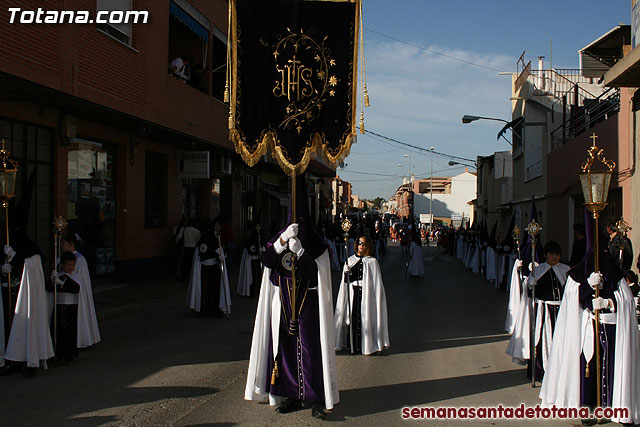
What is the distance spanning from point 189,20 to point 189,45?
80.0 inches

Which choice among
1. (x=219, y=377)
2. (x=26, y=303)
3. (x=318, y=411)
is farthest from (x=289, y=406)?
(x=26, y=303)

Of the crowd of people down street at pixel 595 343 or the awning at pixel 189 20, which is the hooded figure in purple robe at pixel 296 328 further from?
the awning at pixel 189 20

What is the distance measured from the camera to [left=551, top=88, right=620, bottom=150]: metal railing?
14.8m

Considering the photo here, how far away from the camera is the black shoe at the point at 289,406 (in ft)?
18.2

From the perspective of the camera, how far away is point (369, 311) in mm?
8180

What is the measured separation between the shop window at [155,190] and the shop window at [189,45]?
2.59m

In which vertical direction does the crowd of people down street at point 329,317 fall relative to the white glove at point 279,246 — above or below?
below

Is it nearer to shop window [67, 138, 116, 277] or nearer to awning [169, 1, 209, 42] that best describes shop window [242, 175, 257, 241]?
awning [169, 1, 209, 42]

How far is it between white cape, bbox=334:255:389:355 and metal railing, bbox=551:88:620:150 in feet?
31.0

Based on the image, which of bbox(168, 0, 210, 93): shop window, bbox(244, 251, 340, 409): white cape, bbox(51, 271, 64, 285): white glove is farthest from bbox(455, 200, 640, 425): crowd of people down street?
bbox(168, 0, 210, 93): shop window

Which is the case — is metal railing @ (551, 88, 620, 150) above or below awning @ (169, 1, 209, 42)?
below

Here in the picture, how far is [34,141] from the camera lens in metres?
11.2

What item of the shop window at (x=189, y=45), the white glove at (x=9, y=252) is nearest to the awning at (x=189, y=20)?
the shop window at (x=189, y=45)

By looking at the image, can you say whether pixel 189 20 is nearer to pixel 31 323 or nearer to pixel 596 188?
pixel 31 323
